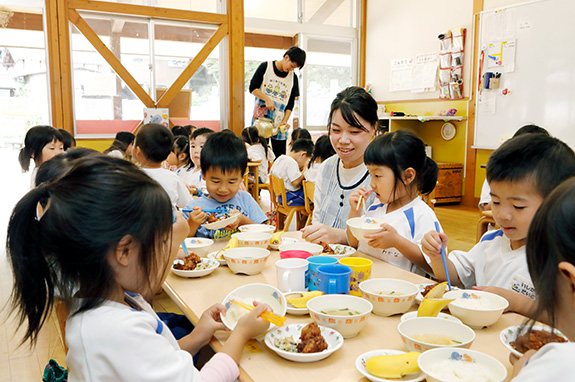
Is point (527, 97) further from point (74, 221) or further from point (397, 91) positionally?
point (74, 221)

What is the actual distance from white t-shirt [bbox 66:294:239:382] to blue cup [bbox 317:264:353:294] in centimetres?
46

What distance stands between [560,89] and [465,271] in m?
4.57

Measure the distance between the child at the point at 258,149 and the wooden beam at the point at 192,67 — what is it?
1.47 meters

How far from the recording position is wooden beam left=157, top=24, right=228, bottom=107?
665 centimetres

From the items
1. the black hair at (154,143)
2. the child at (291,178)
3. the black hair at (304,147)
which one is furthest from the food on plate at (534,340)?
the black hair at (304,147)

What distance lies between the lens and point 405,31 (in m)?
7.32

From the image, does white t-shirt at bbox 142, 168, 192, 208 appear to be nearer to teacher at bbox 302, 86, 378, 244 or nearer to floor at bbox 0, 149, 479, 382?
floor at bbox 0, 149, 479, 382

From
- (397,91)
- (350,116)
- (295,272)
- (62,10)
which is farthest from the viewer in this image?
(397,91)

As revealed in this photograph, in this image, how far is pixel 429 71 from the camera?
22.5ft

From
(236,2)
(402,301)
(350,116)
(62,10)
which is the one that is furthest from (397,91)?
(402,301)

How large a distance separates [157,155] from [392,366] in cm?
256

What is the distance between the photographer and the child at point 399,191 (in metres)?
1.69

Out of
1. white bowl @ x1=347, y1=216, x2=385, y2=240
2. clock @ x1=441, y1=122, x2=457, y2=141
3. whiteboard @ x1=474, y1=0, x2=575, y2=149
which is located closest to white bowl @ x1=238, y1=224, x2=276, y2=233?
white bowl @ x1=347, y1=216, x2=385, y2=240

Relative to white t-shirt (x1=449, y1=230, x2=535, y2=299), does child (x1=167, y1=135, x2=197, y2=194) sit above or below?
above
